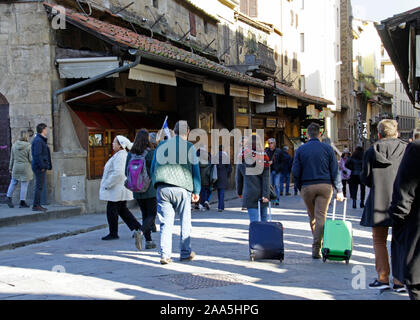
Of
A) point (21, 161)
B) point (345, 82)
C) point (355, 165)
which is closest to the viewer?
point (21, 161)

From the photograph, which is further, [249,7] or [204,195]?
[249,7]

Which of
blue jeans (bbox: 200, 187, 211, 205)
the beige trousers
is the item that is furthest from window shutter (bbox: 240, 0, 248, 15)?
the beige trousers

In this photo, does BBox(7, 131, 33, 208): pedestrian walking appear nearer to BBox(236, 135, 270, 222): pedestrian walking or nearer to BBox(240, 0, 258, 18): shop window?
BBox(236, 135, 270, 222): pedestrian walking

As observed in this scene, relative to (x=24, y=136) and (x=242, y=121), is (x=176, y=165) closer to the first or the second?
(x=24, y=136)

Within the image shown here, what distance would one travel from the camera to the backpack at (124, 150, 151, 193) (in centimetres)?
909

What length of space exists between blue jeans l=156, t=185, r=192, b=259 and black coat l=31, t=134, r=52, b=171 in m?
5.57

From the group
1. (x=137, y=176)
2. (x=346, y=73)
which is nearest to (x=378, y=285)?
(x=137, y=176)

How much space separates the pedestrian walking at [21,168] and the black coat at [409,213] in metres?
10.1

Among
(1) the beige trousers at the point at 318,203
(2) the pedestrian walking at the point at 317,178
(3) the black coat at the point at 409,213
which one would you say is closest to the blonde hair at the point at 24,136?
(2) the pedestrian walking at the point at 317,178

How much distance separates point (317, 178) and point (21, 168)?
296 inches

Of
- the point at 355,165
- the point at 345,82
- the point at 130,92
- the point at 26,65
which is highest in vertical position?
the point at 345,82

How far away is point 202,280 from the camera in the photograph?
22.2 ft

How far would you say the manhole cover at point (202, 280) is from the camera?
21.3 ft

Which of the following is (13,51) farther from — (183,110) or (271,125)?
(271,125)
